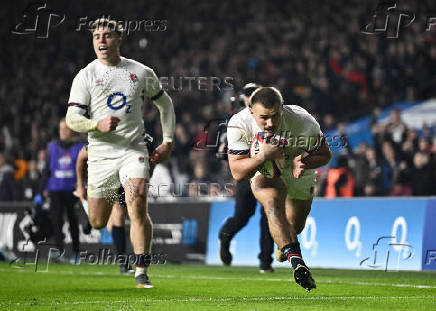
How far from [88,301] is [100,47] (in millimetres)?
2953

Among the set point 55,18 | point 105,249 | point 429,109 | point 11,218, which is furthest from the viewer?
point 55,18

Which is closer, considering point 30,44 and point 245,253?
point 245,253

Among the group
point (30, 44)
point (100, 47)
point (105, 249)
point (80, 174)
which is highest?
point (30, 44)

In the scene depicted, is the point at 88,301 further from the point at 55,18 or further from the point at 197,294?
the point at 55,18

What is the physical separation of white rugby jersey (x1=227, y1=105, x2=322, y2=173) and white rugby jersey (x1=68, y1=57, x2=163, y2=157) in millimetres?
1625

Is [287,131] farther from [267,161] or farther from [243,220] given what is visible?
[243,220]

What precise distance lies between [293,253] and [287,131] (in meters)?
1.16

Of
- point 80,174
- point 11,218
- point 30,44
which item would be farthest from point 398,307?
point 30,44

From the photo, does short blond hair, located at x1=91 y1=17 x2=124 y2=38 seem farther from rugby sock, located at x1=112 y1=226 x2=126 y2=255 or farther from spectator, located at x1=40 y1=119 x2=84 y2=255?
spectator, located at x1=40 y1=119 x2=84 y2=255

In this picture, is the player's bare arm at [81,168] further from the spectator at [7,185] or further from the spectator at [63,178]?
the spectator at [7,185]

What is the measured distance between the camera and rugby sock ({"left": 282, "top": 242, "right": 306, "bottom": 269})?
26.7 feet

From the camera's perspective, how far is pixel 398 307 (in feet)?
24.9

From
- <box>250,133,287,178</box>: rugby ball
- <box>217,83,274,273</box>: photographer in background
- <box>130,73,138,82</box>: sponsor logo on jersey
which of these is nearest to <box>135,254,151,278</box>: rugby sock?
<box>250,133,287,178</box>: rugby ball

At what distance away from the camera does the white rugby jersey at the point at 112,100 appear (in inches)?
396
